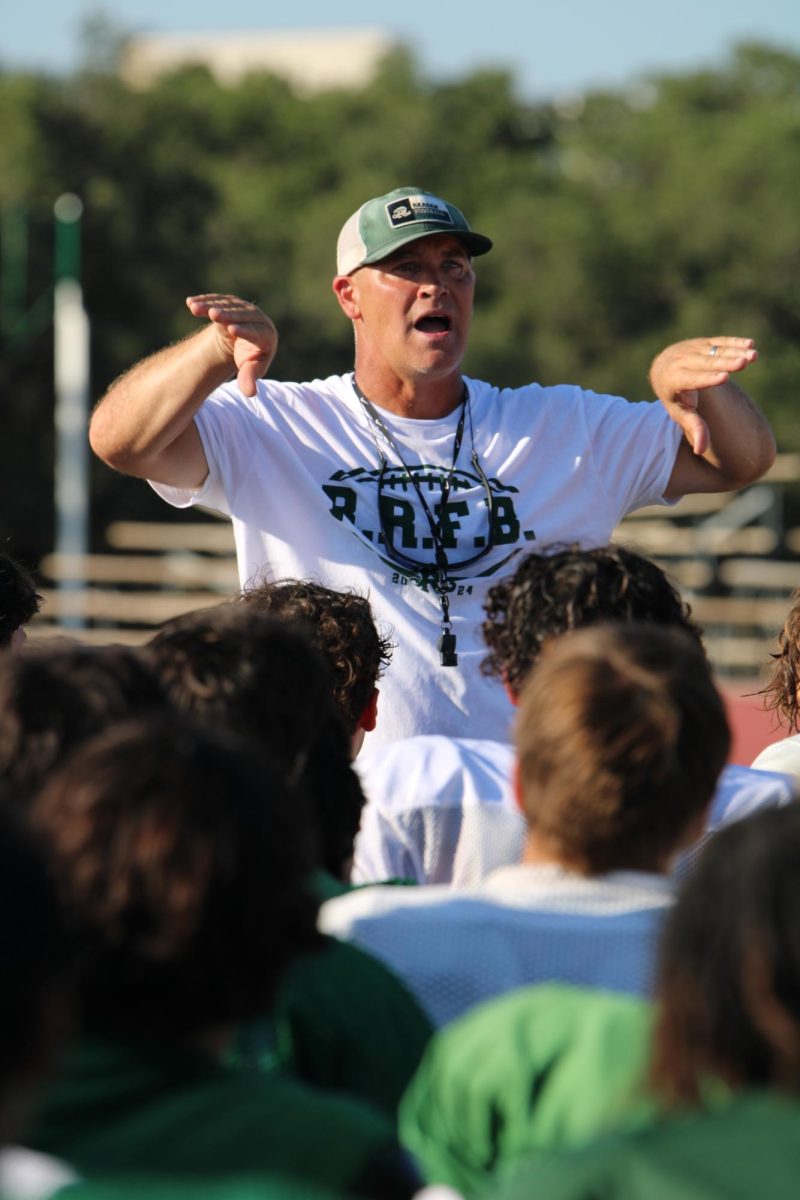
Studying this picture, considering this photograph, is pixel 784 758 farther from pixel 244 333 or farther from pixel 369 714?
pixel 244 333

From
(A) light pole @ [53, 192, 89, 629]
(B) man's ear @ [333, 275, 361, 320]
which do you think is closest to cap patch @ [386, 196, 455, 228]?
(B) man's ear @ [333, 275, 361, 320]

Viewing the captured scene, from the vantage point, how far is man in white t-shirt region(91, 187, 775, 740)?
4293 millimetres

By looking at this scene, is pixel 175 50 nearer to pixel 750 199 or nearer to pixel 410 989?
pixel 750 199

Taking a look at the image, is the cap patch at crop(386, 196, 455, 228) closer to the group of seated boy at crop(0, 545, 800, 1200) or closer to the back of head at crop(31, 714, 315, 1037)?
the group of seated boy at crop(0, 545, 800, 1200)

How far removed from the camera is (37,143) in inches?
1114

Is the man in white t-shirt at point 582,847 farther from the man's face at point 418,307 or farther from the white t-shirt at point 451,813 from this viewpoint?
the man's face at point 418,307

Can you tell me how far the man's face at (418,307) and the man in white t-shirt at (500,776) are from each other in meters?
1.60

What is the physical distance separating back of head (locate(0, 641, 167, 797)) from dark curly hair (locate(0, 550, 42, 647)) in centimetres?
139

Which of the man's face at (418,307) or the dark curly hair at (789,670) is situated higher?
the man's face at (418,307)

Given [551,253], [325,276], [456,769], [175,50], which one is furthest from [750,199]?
[456,769]

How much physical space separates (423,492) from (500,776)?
1.57 metres

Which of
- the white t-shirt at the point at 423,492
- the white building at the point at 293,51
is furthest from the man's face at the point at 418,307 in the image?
the white building at the point at 293,51

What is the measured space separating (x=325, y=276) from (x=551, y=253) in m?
3.73

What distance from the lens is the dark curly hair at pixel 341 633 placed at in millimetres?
3297
